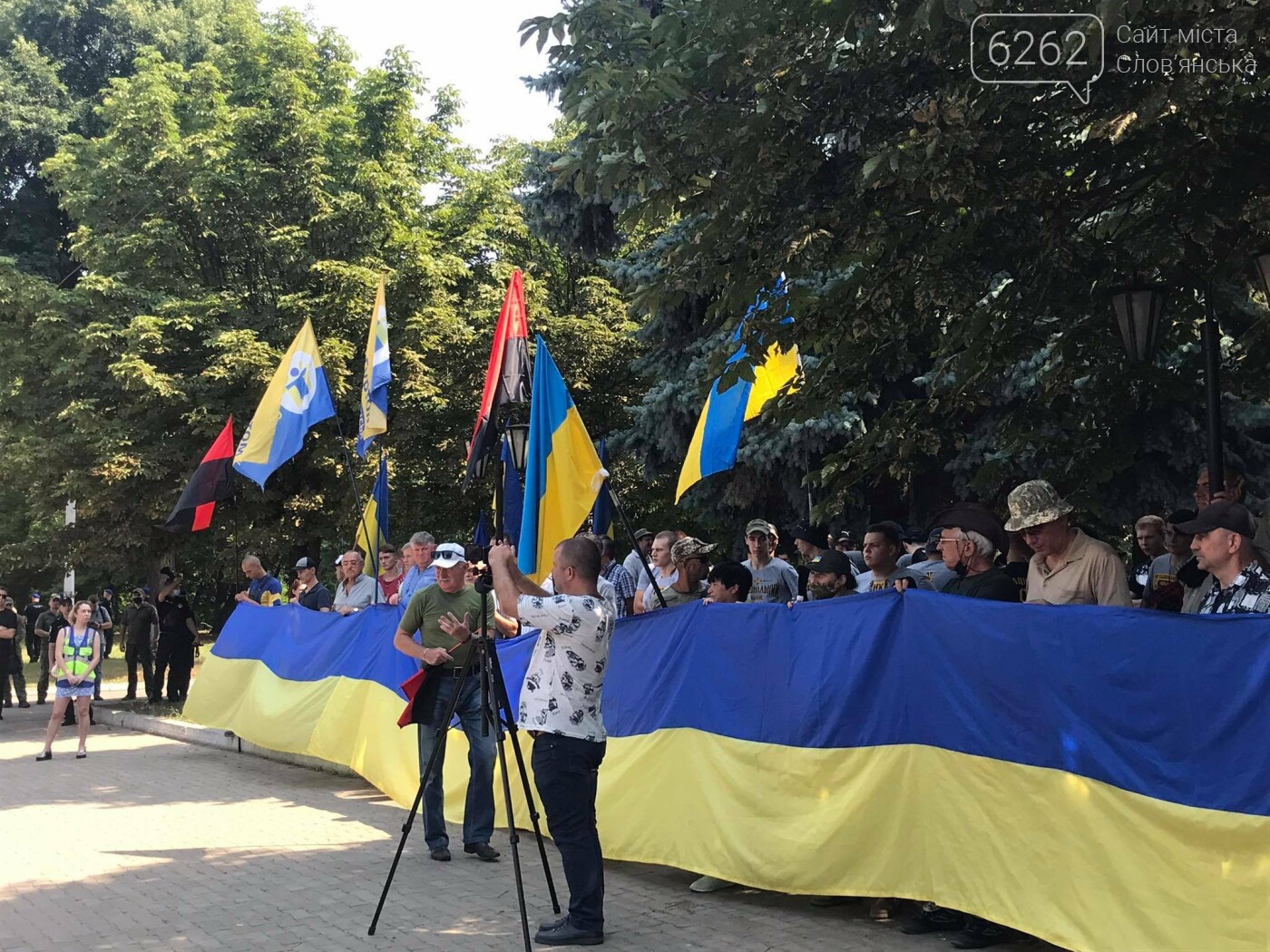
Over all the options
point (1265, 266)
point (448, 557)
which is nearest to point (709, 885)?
point (448, 557)

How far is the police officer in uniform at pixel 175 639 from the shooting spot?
2023 cm

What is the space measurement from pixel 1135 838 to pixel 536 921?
328 cm

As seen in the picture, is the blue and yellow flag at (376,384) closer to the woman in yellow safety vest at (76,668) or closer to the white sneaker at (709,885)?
the woman in yellow safety vest at (76,668)

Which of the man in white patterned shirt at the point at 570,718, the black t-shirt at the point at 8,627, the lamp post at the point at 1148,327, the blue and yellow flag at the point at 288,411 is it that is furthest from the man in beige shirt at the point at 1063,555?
the black t-shirt at the point at 8,627

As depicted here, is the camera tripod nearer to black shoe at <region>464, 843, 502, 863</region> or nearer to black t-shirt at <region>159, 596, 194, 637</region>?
black shoe at <region>464, 843, 502, 863</region>

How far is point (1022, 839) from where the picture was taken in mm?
6031

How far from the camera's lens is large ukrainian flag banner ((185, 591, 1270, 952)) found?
17.4ft

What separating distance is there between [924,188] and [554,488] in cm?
308

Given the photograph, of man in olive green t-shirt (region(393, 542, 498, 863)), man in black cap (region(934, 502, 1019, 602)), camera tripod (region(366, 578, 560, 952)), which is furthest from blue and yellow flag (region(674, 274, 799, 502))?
camera tripod (region(366, 578, 560, 952))

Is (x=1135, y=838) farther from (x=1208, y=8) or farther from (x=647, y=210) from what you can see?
(x=647, y=210)

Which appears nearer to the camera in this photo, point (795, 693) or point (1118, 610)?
point (1118, 610)

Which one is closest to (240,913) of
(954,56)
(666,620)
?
(666,620)

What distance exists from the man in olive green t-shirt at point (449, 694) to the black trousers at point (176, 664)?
12.4 metres

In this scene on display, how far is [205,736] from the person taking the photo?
16.0m
